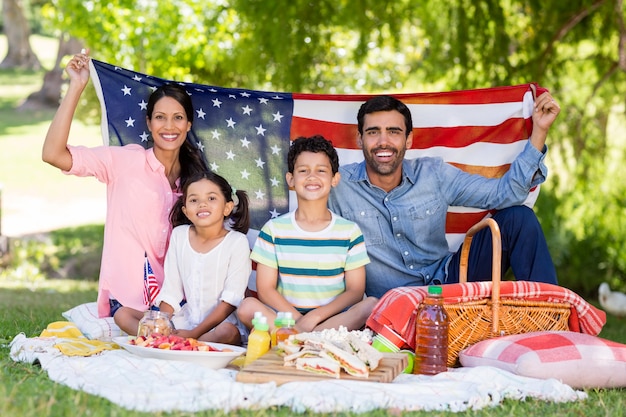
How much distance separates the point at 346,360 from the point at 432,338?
533 millimetres

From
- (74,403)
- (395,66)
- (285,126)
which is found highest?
(395,66)

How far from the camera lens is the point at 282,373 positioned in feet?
10.5

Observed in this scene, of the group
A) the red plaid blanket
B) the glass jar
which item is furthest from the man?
the glass jar

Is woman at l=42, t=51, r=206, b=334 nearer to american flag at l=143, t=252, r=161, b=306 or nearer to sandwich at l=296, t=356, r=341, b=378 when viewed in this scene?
american flag at l=143, t=252, r=161, b=306

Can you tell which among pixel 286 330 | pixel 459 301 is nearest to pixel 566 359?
pixel 459 301

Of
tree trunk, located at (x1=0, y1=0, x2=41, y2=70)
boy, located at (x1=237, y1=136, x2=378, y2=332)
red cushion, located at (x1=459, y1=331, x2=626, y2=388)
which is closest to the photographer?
red cushion, located at (x1=459, y1=331, x2=626, y2=388)

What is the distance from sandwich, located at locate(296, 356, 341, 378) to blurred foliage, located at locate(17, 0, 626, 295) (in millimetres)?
3729

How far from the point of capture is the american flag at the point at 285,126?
470 cm

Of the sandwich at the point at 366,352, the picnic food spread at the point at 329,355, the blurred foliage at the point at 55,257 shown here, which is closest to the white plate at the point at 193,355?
the picnic food spread at the point at 329,355

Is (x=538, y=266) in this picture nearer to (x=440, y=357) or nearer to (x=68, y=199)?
(x=440, y=357)

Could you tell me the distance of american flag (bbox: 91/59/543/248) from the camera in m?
4.70

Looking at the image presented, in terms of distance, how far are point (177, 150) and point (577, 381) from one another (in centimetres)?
247

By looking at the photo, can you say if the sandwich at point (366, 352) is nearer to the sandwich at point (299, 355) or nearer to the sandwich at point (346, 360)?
the sandwich at point (346, 360)

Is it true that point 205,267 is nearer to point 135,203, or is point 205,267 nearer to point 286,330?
point 135,203
